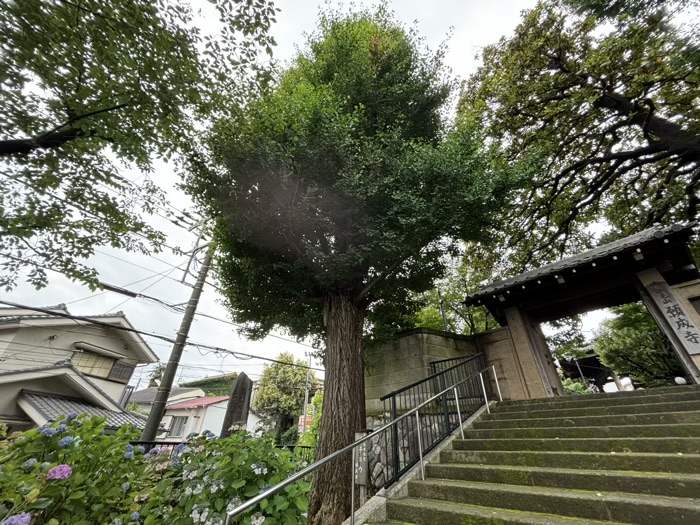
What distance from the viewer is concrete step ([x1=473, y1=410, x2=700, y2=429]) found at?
338 centimetres

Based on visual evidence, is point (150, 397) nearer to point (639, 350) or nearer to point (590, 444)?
point (590, 444)

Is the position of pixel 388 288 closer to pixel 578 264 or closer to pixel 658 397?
pixel 578 264

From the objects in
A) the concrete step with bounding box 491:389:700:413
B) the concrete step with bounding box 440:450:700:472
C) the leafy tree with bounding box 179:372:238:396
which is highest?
the leafy tree with bounding box 179:372:238:396

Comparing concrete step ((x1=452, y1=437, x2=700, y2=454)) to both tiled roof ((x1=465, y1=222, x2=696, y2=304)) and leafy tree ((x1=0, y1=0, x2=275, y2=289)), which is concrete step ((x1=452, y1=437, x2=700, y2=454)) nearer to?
tiled roof ((x1=465, y1=222, x2=696, y2=304))

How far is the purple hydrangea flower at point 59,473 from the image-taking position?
202 cm

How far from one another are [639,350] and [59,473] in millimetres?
18259

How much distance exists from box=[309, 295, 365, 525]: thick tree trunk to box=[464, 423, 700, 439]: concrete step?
6.20 ft

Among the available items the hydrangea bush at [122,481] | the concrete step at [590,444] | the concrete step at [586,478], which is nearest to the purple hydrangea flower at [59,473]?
the hydrangea bush at [122,481]

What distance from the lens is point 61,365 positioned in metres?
9.14

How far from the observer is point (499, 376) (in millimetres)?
6820

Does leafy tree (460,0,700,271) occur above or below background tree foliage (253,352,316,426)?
above

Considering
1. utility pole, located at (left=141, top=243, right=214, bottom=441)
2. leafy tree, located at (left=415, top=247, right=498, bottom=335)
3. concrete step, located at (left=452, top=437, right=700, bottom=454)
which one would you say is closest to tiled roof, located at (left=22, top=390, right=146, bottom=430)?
utility pole, located at (left=141, top=243, right=214, bottom=441)

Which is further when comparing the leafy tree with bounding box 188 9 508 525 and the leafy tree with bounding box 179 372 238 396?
the leafy tree with bounding box 179 372 238 396

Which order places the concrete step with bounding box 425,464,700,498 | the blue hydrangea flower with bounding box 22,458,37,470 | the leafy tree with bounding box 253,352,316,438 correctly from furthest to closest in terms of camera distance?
the leafy tree with bounding box 253,352,316,438, the concrete step with bounding box 425,464,700,498, the blue hydrangea flower with bounding box 22,458,37,470
